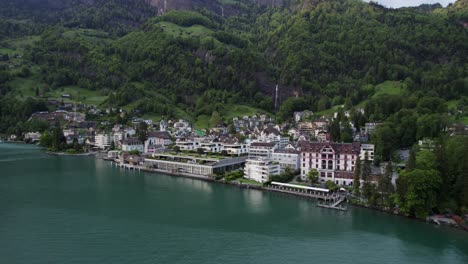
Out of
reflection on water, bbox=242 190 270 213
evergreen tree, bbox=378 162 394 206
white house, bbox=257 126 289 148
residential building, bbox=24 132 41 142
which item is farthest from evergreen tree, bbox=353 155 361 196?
residential building, bbox=24 132 41 142

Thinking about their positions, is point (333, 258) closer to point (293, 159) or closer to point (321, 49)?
point (293, 159)

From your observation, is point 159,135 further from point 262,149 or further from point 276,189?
point 276,189

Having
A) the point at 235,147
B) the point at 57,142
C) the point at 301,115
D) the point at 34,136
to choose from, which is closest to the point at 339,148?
the point at 235,147

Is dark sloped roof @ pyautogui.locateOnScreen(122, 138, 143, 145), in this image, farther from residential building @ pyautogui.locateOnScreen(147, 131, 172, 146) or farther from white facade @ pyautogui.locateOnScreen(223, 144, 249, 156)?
white facade @ pyautogui.locateOnScreen(223, 144, 249, 156)

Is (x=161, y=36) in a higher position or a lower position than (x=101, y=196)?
higher

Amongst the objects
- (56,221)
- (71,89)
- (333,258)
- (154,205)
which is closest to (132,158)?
(154,205)

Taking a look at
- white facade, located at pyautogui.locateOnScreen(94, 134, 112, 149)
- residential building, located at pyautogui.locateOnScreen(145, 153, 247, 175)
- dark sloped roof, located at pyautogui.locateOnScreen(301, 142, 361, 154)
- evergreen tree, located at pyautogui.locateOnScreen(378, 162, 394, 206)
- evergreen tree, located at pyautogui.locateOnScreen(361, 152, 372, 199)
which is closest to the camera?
evergreen tree, located at pyautogui.locateOnScreen(378, 162, 394, 206)
